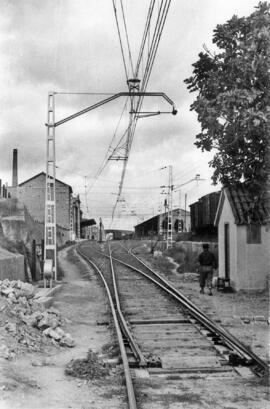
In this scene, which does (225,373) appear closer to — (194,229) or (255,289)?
(255,289)

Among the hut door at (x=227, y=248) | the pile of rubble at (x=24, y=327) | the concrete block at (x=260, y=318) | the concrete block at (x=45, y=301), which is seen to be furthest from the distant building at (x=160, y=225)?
the pile of rubble at (x=24, y=327)

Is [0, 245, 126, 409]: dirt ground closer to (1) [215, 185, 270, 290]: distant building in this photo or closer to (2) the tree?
(2) the tree

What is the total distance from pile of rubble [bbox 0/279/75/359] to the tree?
4.19 m

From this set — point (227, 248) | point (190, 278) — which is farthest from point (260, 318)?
point (190, 278)

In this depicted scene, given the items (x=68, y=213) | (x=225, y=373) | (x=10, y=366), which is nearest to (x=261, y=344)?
(x=225, y=373)

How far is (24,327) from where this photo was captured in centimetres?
916

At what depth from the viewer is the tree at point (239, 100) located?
320 inches

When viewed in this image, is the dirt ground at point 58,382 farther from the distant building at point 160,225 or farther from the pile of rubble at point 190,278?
the distant building at point 160,225

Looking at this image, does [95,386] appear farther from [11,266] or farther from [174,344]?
[11,266]

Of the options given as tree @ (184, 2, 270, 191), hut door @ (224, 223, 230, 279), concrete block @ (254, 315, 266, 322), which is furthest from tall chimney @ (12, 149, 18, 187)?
tree @ (184, 2, 270, 191)

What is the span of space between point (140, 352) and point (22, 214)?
19.2 m

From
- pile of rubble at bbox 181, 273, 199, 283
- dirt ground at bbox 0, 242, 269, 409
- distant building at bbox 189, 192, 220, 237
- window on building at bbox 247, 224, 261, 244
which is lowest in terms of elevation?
dirt ground at bbox 0, 242, 269, 409

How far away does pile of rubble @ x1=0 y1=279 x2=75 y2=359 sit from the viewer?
27.4 feet

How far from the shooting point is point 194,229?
147 ft
